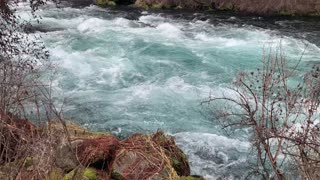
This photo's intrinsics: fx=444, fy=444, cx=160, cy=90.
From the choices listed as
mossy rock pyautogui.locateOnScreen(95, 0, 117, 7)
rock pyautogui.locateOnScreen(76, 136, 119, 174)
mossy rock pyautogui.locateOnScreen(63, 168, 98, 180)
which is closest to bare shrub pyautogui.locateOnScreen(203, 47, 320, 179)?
rock pyautogui.locateOnScreen(76, 136, 119, 174)

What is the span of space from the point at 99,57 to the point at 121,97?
3568 mm

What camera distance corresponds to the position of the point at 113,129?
33.6 ft

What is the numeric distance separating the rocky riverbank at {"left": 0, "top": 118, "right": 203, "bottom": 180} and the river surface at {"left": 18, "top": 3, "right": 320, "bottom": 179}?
6.16 ft

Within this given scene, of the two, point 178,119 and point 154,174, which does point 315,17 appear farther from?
point 154,174

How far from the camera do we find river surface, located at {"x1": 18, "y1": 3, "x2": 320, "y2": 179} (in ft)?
33.0

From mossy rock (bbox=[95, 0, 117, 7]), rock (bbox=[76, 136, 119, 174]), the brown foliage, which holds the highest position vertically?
the brown foliage

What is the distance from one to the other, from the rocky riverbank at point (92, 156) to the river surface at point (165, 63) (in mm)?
1878

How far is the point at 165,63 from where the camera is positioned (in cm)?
1477

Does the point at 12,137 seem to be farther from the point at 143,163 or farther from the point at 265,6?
the point at 265,6

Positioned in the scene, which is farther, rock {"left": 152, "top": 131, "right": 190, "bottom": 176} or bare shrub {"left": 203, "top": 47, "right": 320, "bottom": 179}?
rock {"left": 152, "top": 131, "right": 190, "bottom": 176}

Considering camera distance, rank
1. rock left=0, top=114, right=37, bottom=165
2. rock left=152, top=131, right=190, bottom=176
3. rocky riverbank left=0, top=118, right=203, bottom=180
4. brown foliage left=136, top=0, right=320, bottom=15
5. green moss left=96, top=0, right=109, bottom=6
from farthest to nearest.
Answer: green moss left=96, top=0, right=109, bottom=6 → brown foliage left=136, top=0, right=320, bottom=15 → rock left=152, top=131, right=190, bottom=176 → rocky riverbank left=0, top=118, right=203, bottom=180 → rock left=0, top=114, right=37, bottom=165

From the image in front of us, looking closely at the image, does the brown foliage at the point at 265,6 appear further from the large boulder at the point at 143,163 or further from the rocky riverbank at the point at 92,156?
the large boulder at the point at 143,163

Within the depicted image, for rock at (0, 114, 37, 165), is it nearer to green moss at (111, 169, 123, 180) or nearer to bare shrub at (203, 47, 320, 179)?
green moss at (111, 169, 123, 180)

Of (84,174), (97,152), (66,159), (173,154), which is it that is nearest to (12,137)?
(66,159)
